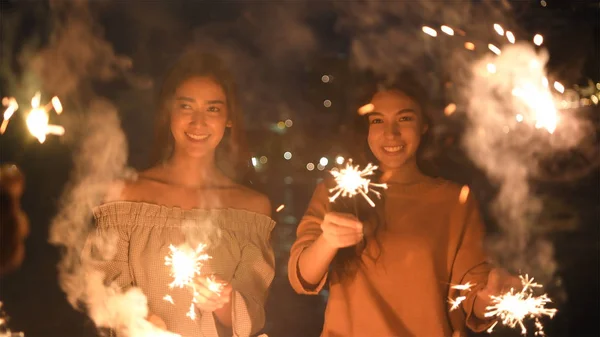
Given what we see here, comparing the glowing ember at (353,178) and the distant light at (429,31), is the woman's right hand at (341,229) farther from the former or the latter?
the distant light at (429,31)

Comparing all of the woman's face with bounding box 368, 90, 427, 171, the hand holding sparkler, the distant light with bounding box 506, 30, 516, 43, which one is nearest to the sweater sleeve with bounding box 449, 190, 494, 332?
the woman's face with bounding box 368, 90, 427, 171

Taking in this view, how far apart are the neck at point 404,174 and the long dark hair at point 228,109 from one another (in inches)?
31.0

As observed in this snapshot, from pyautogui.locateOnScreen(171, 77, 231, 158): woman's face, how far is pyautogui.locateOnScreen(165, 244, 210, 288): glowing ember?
54 cm

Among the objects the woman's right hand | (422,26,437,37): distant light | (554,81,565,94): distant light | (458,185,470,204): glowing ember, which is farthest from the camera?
(554,81,565,94): distant light

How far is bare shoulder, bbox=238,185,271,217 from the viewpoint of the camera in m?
3.64

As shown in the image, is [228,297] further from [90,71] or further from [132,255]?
[90,71]

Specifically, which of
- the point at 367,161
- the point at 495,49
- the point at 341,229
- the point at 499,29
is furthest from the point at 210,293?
the point at 499,29

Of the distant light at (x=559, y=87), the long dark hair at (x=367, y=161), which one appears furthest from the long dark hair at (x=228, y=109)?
the distant light at (x=559, y=87)

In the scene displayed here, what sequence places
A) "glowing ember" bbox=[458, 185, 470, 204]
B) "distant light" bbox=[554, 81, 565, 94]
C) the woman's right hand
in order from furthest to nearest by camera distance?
"distant light" bbox=[554, 81, 565, 94], "glowing ember" bbox=[458, 185, 470, 204], the woman's right hand

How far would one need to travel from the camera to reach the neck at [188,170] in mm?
3615

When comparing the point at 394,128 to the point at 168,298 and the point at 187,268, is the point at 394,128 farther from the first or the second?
the point at 168,298

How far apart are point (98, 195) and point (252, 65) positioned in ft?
3.74

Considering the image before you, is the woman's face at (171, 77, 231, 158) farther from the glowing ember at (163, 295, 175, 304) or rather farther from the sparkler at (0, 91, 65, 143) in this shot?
the glowing ember at (163, 295, 175, 304)

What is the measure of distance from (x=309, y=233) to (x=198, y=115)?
90cm
